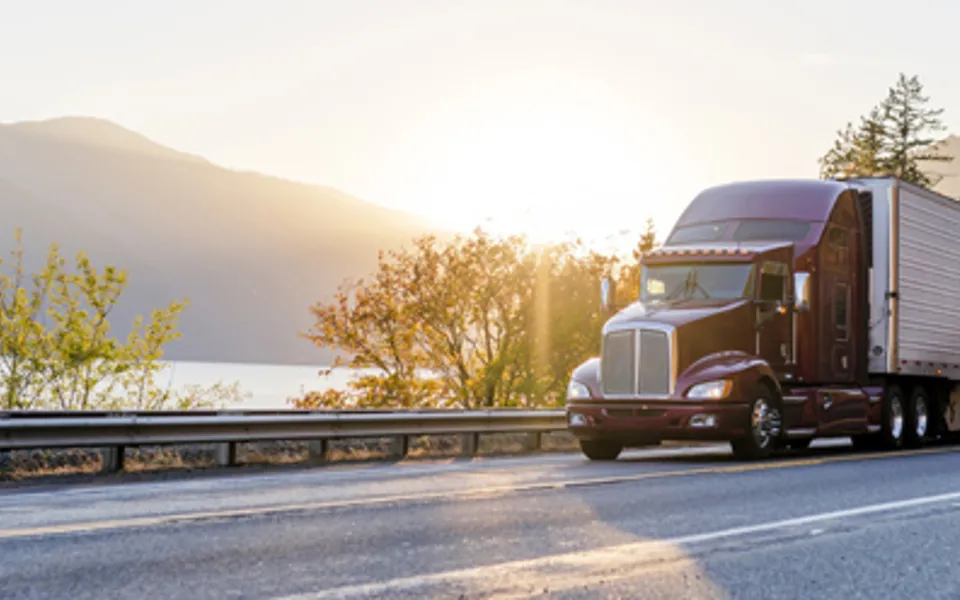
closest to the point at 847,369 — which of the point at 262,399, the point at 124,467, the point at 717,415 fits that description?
the point at 717,415

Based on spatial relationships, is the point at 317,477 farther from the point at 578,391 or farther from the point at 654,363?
the point at 654,363

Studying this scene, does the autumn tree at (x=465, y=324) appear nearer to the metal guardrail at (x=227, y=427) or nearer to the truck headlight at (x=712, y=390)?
the metal guardrail at (x=227, y=427)

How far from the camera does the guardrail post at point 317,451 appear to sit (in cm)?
1620

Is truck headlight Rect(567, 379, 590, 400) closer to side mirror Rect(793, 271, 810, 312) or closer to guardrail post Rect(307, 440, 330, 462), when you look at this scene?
side mirror Rect(793, 271, 810, 312)

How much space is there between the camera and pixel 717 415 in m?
15.5

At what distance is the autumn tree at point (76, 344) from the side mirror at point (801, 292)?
374 inches

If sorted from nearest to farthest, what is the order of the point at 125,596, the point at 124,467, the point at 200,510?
the point at 125,596, the point at 200,510, the point at 124,467

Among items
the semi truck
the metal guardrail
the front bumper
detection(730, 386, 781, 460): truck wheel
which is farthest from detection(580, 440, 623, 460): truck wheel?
the metal guardrail

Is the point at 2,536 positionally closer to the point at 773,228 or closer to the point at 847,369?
the point at 773,228

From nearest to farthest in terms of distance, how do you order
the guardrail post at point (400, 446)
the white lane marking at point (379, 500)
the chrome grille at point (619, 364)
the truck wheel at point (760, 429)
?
the white lane marking at point (379, 500) → the truck wheel at point (760, 429) → the chrome grille at point (619, 364) → the guardrail post at point (400, 446)

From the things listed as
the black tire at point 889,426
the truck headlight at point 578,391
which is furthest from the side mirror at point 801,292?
the black tire at point 889,426

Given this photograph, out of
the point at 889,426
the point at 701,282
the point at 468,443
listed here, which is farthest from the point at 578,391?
the point at 889,426

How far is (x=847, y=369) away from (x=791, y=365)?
174cm

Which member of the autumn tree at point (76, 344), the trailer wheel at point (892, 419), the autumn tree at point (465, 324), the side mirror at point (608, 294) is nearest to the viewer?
the side mirror at point (608, 294)
